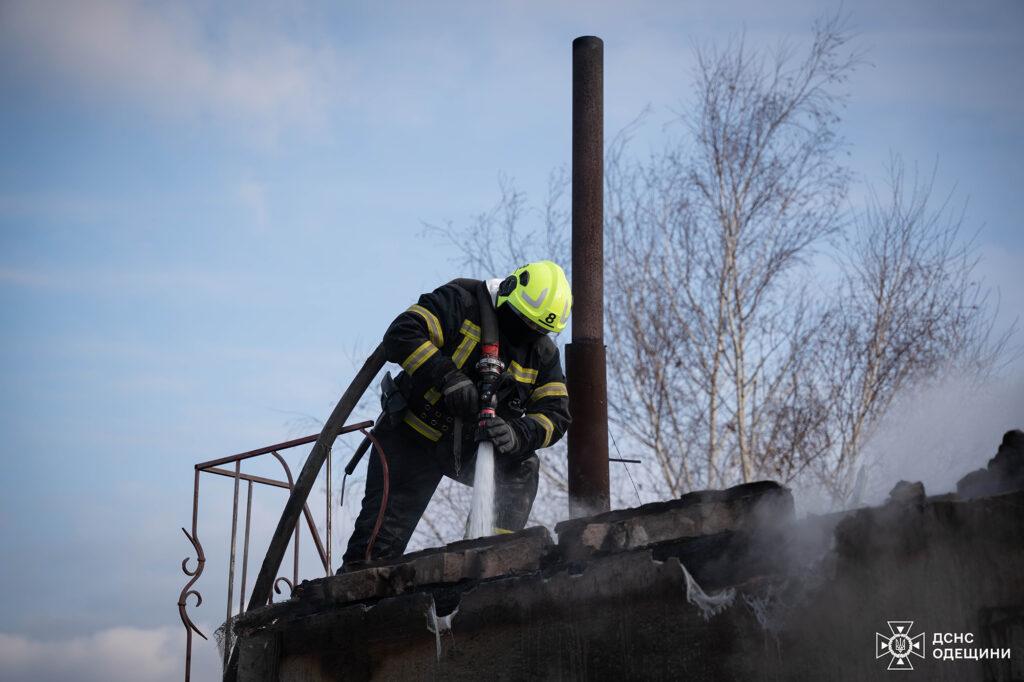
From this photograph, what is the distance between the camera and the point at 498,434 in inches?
196

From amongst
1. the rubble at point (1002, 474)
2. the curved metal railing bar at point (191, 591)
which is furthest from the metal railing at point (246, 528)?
the rubble at point (1002, 474)

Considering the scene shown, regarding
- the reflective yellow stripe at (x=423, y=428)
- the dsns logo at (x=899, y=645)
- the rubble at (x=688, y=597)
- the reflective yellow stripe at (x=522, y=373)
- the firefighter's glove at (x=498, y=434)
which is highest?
the reflective yellow stripe at (x=522, y=373)

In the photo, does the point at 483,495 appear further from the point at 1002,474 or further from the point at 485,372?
the point at 1002,474

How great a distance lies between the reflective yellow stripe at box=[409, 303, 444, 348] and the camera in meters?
5.12

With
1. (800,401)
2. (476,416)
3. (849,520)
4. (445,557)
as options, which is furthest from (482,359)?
(800,401)

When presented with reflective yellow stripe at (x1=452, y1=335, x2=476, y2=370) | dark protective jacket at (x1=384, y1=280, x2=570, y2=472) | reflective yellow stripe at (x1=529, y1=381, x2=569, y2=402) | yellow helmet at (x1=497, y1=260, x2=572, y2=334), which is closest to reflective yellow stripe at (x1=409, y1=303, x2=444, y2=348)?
dark protective jacket at (x1=384, y1=280, x2=570, y2=472)

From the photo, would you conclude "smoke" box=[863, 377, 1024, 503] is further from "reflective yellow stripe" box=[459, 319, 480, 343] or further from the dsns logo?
"reflective yellow stripe" box=[459, 319, 480, 343]

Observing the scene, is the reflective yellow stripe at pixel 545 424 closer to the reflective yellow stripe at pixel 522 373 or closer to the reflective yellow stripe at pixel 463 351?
the reflective yellow stripe at pixel 522 373

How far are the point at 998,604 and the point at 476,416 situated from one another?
9.92ft

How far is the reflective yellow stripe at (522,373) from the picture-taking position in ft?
17.5

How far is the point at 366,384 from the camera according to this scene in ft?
17.2

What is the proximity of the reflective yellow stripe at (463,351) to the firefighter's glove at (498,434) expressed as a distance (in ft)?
1.26

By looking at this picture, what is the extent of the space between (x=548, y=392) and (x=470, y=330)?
577 mm

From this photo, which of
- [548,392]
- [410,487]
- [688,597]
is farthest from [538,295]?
[688,597]
